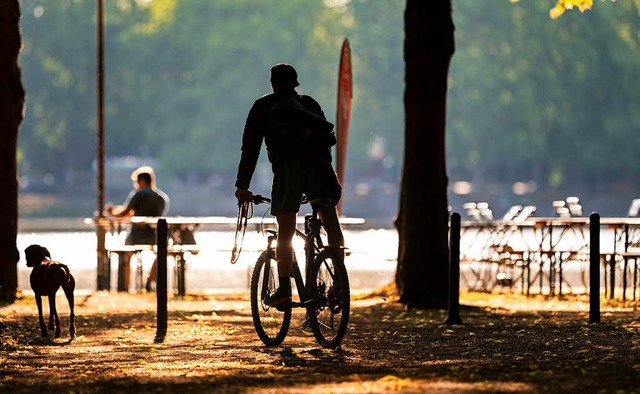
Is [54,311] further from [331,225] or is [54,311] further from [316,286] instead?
[331,225]

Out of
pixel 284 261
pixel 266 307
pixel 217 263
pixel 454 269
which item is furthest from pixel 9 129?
pixel 217 263

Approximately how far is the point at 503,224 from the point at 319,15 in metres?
67.1

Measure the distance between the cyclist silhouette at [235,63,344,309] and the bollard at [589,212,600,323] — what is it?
3.21m

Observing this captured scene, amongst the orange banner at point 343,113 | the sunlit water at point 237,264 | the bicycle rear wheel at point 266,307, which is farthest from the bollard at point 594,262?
the sunlit water at point 237,264

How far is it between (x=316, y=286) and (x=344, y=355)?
0.48m

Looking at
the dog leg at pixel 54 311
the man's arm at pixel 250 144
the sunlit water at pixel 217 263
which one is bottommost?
the sunlit water at pixel 217 263

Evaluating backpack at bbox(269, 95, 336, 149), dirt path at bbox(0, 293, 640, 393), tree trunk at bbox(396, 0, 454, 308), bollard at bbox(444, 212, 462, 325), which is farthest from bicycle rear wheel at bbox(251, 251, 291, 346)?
tree trunk at bbox(396, 0, 454, 308)

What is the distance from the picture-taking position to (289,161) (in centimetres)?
977

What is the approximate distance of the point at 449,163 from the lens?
8856 centimetres

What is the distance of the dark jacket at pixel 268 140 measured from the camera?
32.1 feet

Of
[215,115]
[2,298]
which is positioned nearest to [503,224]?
[2,298]

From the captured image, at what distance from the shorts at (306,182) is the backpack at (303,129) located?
0.11m

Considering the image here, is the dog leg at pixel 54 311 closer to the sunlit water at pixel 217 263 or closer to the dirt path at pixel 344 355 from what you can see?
the dirt path at pixel 344 355

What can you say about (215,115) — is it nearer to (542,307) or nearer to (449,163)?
(449,163)
